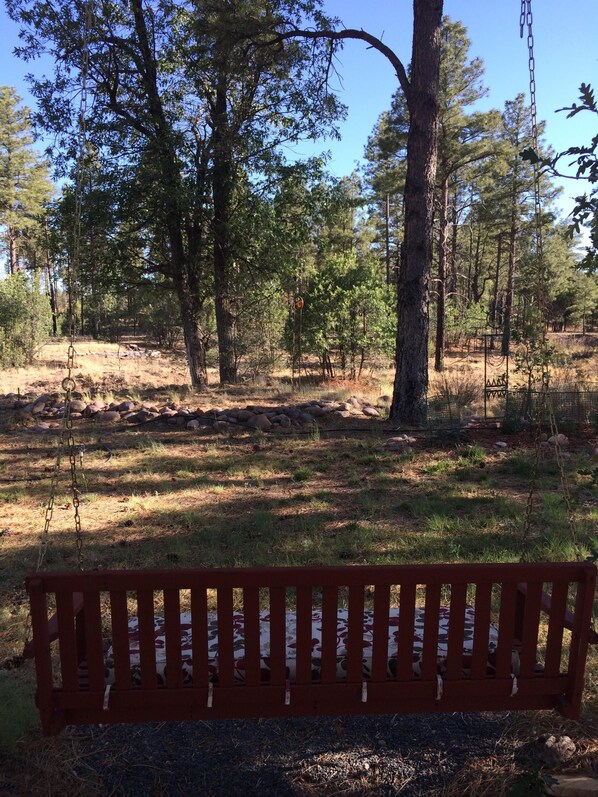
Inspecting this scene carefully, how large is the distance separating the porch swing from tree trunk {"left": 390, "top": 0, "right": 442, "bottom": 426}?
7.89 m

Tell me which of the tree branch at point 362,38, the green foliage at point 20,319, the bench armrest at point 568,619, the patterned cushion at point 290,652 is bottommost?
the patterned cushion at point 290,652

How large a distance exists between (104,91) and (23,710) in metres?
15.8

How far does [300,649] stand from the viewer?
226 centimetres

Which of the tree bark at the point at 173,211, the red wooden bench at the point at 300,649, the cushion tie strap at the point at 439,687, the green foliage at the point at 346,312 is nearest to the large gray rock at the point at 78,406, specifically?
the tree bark at the point at 173,211

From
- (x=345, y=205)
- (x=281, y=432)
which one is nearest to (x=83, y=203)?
(x=345, y=205)

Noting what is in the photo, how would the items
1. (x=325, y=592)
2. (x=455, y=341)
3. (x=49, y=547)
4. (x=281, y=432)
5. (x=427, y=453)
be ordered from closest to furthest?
(x=325, y=592) < (x=49, y=547) < (x=427, y=453) < (x=281, y=432) < (x=455, y=341)

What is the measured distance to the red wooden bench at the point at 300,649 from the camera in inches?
86.2

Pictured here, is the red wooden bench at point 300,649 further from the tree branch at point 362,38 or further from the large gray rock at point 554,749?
the tree branch at point 362,38

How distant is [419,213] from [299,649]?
342 inches

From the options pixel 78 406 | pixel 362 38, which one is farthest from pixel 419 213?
pixel 78 406

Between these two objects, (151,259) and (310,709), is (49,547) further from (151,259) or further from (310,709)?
(151,259)

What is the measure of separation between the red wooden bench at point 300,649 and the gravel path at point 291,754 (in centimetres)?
37

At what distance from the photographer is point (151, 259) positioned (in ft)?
54.3

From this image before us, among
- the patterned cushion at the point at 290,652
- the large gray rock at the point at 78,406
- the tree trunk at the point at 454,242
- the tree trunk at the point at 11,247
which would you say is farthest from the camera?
the tree trunk at the point at 11,247
